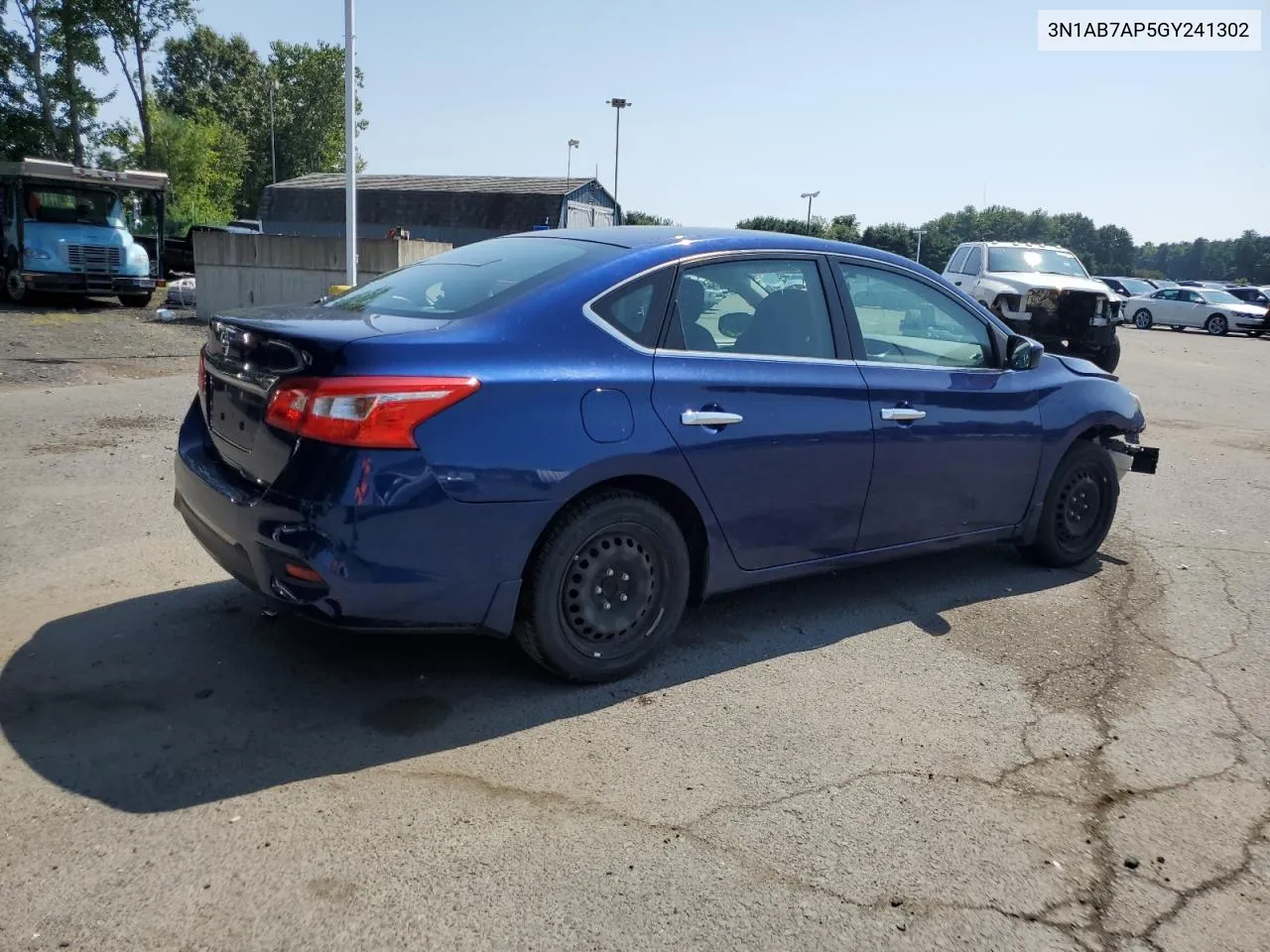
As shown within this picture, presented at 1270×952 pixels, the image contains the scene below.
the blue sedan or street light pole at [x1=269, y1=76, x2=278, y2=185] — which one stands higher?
street light pole at [x1=269, y1=76, x2=278, y2=185]

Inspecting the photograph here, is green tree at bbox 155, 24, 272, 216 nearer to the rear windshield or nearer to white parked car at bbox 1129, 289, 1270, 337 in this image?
white parked car at bbox 1129, 289, 1270, 337

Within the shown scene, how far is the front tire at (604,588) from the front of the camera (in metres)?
3.62

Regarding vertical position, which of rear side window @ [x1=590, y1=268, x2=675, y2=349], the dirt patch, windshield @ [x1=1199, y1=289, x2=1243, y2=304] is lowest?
the dirt patch

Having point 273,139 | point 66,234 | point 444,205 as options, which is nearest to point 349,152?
point 66,234

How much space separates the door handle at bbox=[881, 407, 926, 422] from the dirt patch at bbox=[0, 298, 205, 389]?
9.58 metres

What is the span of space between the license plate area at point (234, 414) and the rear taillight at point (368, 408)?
1.00 ft

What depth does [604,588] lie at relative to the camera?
3.79m

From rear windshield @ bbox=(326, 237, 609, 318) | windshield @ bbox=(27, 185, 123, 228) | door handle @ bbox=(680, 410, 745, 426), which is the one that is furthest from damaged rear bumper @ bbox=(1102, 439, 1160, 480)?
windshield @ bbox=(27, 185, 123, 228)

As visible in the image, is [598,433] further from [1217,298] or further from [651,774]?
[1217,298]

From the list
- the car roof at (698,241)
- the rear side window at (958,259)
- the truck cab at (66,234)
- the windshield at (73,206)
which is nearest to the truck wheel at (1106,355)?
the rear side window at (958,259)

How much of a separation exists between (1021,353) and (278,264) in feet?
49.1

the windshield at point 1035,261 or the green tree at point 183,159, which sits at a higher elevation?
the green tree at point 183,159

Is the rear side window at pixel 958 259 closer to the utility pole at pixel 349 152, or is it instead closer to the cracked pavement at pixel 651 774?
the utility pole at pixel 349 152

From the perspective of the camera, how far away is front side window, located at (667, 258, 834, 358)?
4008 mm
